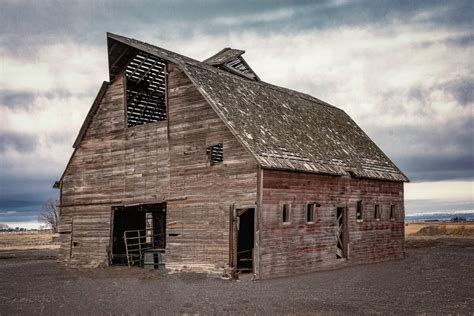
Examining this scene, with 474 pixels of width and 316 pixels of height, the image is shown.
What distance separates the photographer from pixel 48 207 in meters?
118

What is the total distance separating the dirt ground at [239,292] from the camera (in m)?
15.3

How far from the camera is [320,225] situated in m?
26.1

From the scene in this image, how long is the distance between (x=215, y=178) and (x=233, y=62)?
12379 mm

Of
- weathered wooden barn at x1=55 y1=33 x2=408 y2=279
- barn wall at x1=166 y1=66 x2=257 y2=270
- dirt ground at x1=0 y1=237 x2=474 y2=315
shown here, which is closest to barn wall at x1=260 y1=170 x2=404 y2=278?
weathered wooden barn at x1=55 y1=33 x2=408 y2=279

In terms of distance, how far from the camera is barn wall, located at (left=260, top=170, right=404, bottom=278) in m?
22.9

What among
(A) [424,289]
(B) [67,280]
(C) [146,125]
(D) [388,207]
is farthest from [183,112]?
(D) [388,207]

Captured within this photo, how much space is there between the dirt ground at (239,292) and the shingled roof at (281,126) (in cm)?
491

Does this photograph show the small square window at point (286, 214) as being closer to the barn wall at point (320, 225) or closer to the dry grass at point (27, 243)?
the barn wall at point (320, 225)

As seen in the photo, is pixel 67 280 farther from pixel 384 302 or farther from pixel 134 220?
pixel 384 302

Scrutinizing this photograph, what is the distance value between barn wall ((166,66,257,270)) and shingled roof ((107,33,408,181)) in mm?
678

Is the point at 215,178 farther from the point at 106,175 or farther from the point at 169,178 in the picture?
the point at 106,175

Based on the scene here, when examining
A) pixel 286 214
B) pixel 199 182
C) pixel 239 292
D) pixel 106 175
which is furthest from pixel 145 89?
pixel 239 292

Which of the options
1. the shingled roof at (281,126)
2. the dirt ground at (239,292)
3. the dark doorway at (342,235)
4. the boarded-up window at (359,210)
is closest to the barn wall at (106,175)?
the dirt ground at (239,292)

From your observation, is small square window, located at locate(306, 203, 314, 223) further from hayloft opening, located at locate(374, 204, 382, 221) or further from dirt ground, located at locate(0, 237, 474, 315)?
hayloft opening, located at locate(374, 204, 382, 221)
